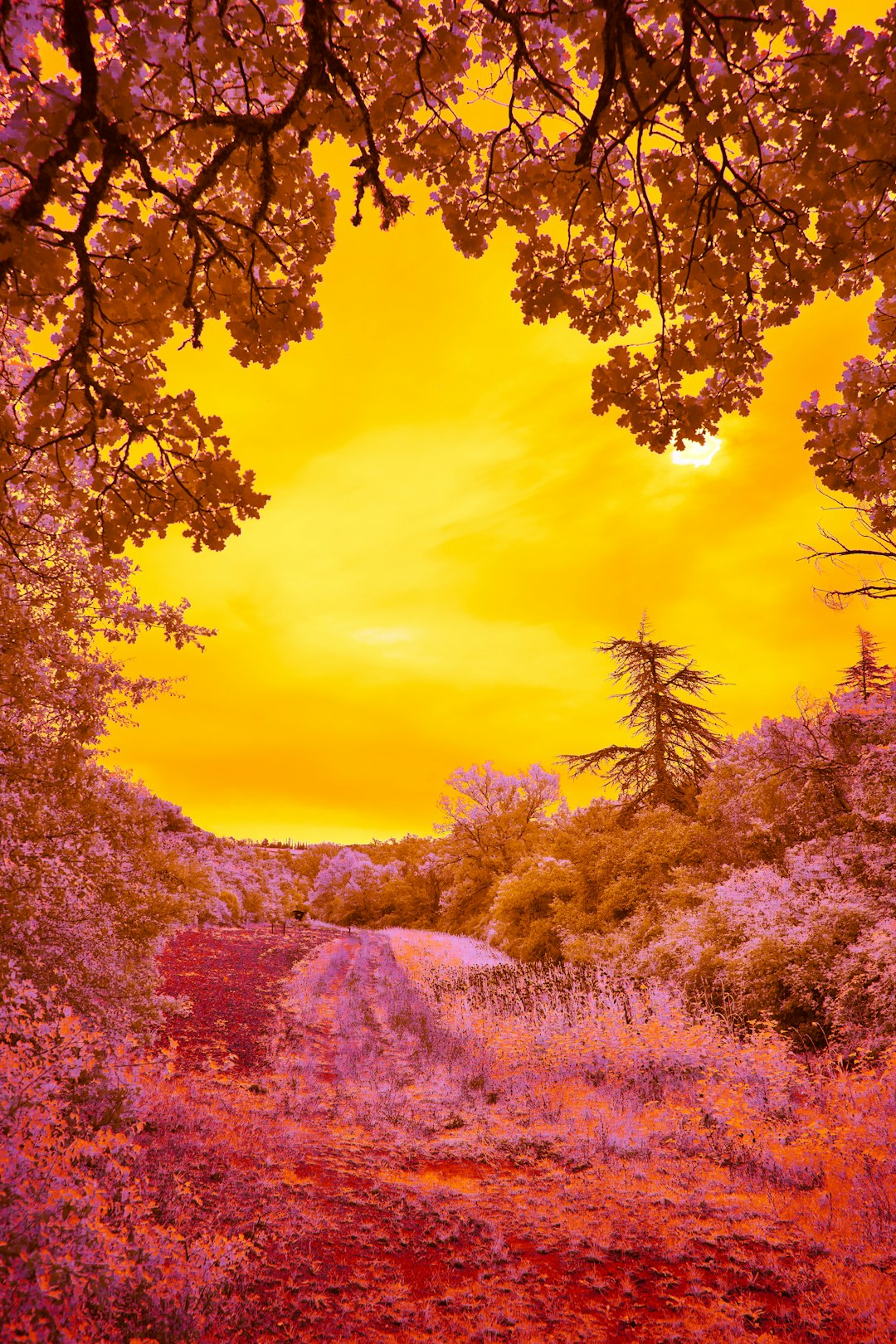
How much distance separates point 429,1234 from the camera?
209 inches

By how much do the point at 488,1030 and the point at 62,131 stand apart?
42.1 feet

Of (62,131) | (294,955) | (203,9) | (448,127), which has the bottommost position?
(294,955)

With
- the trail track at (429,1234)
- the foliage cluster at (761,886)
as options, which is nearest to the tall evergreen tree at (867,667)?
the foliage cluster at (761,886)

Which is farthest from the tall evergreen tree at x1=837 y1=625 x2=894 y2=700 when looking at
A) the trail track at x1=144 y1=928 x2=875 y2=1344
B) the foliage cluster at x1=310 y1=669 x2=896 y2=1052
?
the trail track at x1=144 y1=928 x2=875 y2=1344

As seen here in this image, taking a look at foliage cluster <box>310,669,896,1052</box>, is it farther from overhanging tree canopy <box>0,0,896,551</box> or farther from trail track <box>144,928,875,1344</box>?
overhanging tree canopy <box>0,0,896,551</box>

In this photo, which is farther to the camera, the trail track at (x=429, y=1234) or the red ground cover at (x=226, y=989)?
the red ground cover at (x=226, y=989)

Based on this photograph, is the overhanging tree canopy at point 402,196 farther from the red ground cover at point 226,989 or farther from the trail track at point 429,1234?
the red ground cover at point 226,989

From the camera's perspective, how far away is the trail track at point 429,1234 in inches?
164

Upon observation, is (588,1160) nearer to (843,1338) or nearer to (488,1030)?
(843,1338)

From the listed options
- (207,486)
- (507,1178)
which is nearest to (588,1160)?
(507,1178)

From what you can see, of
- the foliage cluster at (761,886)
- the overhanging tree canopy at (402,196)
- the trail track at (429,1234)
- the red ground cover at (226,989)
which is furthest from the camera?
the red ground cover at (226,989)

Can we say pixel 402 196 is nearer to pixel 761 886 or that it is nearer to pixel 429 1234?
pixel 429 1234

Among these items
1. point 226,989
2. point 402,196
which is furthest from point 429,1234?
point 226,989

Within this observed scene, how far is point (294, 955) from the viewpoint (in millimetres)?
25047
